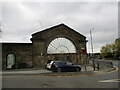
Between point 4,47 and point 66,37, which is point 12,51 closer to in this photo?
point 4,47

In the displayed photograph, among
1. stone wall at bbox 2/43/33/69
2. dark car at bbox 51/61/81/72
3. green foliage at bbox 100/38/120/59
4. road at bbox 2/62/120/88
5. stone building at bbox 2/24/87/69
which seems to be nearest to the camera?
road at bbox 2/62/120/88

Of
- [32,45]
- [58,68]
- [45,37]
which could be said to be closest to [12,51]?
[32,45]

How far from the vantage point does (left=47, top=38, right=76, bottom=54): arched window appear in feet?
117

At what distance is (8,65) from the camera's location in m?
32.4

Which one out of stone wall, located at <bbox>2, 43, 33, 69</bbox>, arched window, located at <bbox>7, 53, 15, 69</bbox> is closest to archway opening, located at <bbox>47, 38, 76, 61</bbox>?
stone wall, located at <bbox>2, 43, 33, 69</bbox>

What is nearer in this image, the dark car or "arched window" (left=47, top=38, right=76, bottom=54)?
the dark car

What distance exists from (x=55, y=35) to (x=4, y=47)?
33.3 feet

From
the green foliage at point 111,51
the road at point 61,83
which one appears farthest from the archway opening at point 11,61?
the green foliage at point 111,51

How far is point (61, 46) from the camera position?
120 ft

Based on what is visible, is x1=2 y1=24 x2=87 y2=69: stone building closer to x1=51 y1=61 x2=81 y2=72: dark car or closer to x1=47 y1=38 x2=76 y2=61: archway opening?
x1=47 y1=38 x2=76 y2=61: archway opening

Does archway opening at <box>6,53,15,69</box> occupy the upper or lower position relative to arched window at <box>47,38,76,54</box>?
lower

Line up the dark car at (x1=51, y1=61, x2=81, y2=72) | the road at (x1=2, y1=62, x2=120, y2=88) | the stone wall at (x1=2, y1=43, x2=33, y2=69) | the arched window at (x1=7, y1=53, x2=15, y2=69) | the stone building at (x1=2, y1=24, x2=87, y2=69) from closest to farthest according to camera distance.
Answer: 1. the road at (x1=2, y1=62, x2=120, y2=88)
2. the dark car at (x1=51, y1=61, x2=81, y2=72)
3. the stone wall at (x1=2, y1=43, x2=33, y2=69)
4. the arched window at (x1=7, y1=53, x2=15, y2=69)
5. the stone building at (x1=2, y1=24, x2=87, y2=69)

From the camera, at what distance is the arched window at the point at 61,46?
117 feet

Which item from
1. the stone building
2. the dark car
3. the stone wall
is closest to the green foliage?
the stone building
